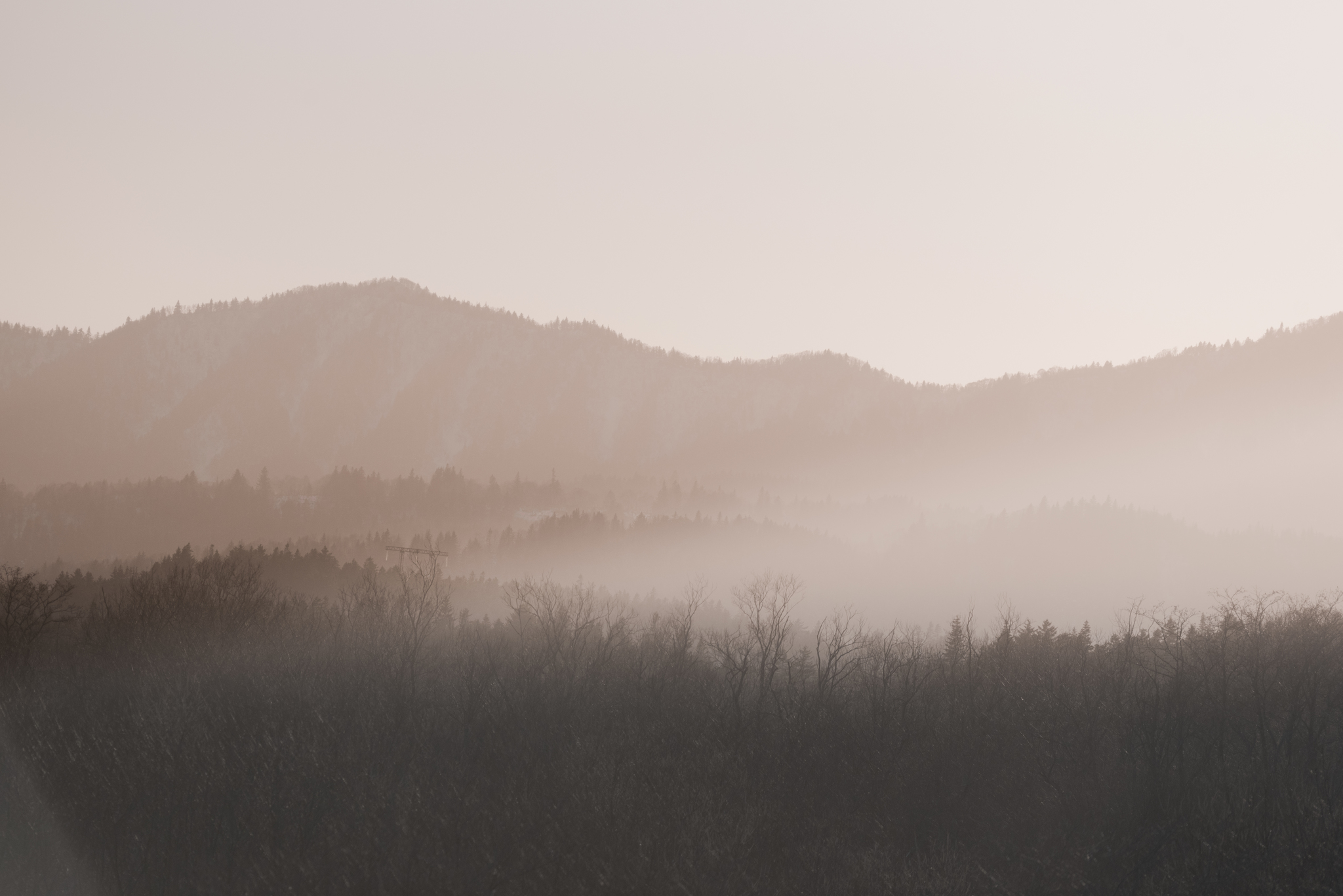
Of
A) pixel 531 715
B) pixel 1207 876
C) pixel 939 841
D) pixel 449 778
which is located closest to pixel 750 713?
pixel 531 715

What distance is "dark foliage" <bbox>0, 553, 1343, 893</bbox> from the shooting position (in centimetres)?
3294

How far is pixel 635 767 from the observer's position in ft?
150

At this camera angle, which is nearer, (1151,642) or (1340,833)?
(1340,833)

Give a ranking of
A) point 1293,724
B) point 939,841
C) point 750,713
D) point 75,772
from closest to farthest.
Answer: point 75,772
point 939,841
point 1293,724
point 750,713

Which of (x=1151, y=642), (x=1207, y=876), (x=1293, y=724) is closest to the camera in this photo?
(x=1207, y=876)

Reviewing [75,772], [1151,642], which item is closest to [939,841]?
[75,772]

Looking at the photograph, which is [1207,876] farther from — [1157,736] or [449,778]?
[449,778]

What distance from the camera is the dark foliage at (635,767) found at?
108 feet

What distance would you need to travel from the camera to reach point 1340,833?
107 feet

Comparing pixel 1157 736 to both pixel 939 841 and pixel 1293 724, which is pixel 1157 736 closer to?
pixel 1293 724

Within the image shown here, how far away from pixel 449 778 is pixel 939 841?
22.4 m

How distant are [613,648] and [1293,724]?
49.9m

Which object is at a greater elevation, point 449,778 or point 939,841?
point 449,778

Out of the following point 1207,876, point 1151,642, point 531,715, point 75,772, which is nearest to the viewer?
point 1207,876
